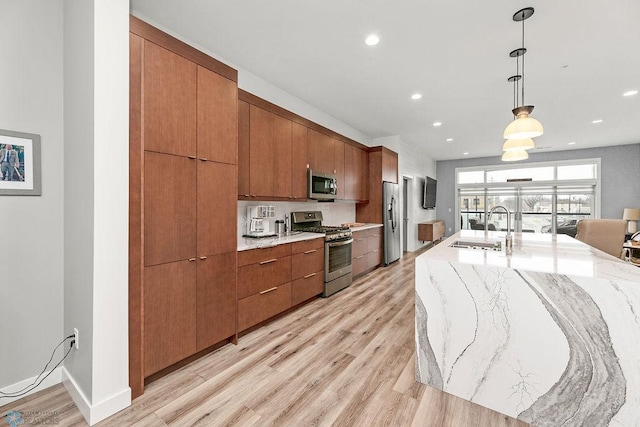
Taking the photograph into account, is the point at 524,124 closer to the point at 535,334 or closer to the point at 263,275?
the point at 535,334

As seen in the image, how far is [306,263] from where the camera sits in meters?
3.43

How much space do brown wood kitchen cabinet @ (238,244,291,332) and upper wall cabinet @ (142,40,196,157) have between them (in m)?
1.12

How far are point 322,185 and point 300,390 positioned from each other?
9.34 ft

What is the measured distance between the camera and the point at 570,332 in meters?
1.52

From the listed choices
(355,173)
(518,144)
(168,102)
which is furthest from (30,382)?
(355,173)

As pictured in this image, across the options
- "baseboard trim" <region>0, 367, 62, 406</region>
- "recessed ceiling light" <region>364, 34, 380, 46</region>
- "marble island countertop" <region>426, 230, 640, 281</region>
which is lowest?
"baseboard trim" <region>0, 367, 62, 406</region>

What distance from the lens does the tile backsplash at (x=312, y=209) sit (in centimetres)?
334

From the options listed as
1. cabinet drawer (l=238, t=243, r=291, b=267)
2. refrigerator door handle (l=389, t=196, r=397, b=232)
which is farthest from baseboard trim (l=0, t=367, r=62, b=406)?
refrigerator door handle (l=389, t=196, r=397, b=232)

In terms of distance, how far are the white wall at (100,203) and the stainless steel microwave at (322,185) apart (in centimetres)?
252

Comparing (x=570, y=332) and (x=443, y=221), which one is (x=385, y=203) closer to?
(x=570, y=332)

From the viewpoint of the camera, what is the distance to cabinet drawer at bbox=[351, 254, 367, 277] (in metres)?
4.61

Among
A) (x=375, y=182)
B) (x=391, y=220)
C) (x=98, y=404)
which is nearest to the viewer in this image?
(x=98, y=404)

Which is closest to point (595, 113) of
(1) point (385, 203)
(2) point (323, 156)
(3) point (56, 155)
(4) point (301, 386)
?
(1) point (385, 203)

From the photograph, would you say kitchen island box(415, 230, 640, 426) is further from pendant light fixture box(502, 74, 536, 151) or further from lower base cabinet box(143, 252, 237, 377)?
lower base cabinet box(143, 252, 237, 377)
